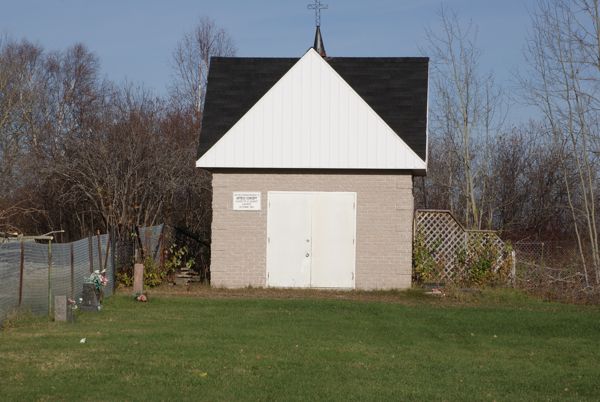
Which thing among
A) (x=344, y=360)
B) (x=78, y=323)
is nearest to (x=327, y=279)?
(x=78, y=323)

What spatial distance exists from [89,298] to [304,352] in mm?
5910

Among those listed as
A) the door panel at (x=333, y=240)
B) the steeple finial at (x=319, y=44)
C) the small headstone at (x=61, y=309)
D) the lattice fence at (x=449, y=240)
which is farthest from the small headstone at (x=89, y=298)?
the steeple finial at (x=319, y=44)

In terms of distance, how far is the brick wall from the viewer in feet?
68.8

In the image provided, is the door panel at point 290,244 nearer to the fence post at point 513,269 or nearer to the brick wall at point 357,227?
the brick wall at point 357,227

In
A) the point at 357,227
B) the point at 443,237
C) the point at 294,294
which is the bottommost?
the point at 294,294

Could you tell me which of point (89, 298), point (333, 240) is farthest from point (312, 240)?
point (89, 298)

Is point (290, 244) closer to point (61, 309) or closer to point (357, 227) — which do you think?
point (357, 227)

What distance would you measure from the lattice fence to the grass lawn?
3.30 meters

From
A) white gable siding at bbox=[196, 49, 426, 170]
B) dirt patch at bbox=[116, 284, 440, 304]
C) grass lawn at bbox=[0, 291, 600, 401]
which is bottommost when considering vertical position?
grass lawn at bbox=[0, 291, 600, 401]

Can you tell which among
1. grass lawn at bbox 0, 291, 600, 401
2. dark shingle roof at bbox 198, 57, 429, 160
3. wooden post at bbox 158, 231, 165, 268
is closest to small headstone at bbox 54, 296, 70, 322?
grass lawn at bbox 0, 291, 600, 401

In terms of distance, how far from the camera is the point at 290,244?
21.2m

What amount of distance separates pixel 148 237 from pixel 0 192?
12763 millimetres

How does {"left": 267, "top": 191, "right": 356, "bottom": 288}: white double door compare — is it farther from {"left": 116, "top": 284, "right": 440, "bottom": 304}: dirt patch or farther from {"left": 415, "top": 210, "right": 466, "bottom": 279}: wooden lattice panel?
{"left": 415, "top": 210, "right": 466, "bottom": 279}: wooden lattice panel

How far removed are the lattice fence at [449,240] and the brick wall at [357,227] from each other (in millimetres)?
1365
